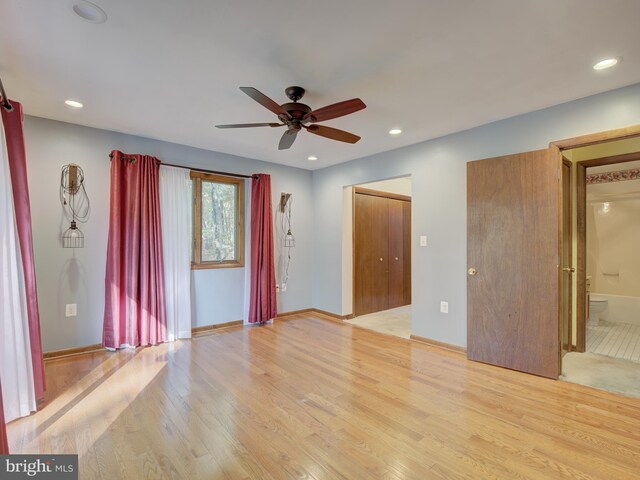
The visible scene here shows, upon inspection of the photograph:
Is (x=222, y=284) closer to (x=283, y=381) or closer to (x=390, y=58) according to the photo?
(x=283, y=381)

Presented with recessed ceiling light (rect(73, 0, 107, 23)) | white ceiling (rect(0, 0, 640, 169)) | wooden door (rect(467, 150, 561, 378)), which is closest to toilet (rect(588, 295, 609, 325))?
wooden door (rect(467, 150, 561, 378))

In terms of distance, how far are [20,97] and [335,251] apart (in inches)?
155

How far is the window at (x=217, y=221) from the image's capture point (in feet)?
13.8

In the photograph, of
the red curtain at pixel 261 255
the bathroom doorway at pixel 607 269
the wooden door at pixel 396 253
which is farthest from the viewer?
the wooden door at pixel 396 253

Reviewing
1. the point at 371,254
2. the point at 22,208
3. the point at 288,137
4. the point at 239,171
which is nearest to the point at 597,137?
the point at 288,137

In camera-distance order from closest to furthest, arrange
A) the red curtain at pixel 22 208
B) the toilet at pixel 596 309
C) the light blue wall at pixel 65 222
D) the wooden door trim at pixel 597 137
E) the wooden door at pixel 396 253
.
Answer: the red curtain at pixel 22 208, the wooden door trim at pixel 597 137, the light blue wall at pixel 65 222, the toilet at pixel 596 309, the wooden door at pixel 396 253

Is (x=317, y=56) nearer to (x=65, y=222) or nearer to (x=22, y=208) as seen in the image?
(x=22, y=208)

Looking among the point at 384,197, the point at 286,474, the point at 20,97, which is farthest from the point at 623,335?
the point at 20,97

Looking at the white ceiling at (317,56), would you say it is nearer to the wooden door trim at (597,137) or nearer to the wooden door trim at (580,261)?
the wooden door trim at (597,137)

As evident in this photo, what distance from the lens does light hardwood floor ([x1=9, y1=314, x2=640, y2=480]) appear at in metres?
1.71

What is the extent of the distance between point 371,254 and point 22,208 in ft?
14.1

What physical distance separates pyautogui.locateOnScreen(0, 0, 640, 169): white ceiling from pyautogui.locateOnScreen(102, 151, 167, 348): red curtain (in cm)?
66

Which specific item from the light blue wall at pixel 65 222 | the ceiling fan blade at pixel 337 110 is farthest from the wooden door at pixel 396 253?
the ceiling fan blade at pixel 337 110

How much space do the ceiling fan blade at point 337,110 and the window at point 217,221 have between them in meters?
2.37
